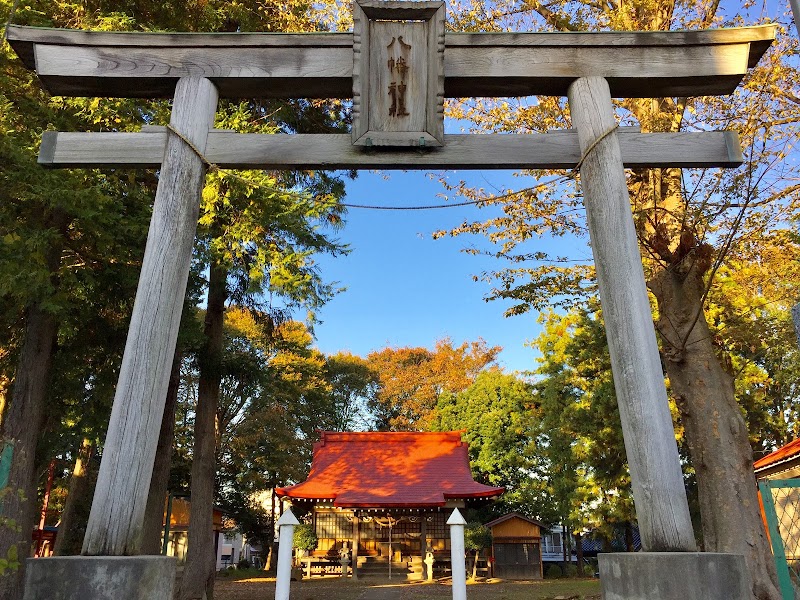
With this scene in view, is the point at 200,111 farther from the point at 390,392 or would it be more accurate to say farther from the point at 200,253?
the point at 390,392

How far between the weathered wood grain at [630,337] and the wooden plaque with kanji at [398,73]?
3.37 ft

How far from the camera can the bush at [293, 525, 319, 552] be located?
18422mm

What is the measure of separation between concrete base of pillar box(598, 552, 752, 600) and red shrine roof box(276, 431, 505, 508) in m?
16.1

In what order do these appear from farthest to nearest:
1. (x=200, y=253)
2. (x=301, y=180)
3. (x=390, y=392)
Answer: (x=390, y=392) < (x=301, y=180) < (x=200, y=253)

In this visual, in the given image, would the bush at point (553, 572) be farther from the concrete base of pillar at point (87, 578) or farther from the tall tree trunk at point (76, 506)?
the concrete base of pillar at point (87, 578)

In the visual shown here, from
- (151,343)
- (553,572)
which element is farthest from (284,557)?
(553,572)

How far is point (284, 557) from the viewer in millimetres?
4508

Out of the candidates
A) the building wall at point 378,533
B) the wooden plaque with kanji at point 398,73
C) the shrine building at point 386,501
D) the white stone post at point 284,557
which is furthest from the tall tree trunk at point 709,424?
the building wall at point 378,533

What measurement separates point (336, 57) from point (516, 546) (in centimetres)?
2109

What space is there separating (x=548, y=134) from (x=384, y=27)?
4.57 feet

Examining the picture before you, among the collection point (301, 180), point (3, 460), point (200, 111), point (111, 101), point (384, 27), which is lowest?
point (3, 460)

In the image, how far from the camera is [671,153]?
4.03 m

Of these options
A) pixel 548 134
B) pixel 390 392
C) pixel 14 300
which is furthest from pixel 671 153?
pixel 390 392

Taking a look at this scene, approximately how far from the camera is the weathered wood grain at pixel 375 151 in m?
4.00
